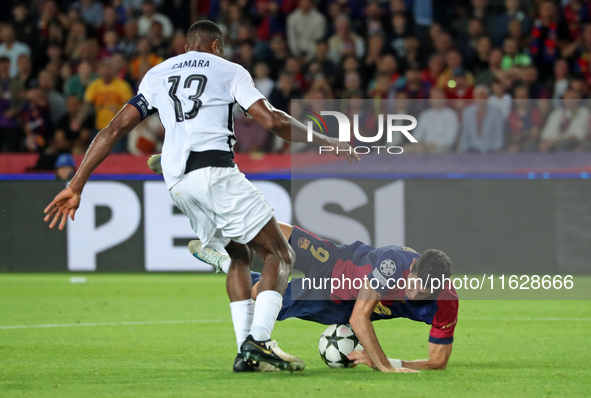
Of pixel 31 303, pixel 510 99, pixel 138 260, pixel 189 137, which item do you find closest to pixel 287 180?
pixel 138 260

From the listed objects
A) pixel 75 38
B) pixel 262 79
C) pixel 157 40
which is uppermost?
pixel 75 38

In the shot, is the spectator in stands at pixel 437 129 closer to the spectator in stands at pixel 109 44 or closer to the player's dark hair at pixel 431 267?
the spectator in stands at pixel 109 44

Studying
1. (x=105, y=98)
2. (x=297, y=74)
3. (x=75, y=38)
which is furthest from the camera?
(x=75, y=38)

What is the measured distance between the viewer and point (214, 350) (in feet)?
21.6

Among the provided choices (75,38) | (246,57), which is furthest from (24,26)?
(246,57)

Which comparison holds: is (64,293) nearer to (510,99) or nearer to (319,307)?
(319,307)

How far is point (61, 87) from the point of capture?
15.1 m

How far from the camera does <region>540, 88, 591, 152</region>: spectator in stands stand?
472 inches

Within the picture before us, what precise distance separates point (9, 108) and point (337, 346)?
32.9 feet

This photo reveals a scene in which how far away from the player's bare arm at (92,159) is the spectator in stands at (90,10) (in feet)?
38.4

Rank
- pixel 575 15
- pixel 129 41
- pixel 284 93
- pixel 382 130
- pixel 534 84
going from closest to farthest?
pixel 382 130 < pixel 534 84 < pixel 284 93 < pixel 575 15 < pixel 129 41

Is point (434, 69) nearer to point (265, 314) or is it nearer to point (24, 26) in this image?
point (24, 26)

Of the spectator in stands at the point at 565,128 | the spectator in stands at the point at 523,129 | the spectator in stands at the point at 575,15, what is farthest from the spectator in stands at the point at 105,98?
the spectator in stands at the point at 575,15

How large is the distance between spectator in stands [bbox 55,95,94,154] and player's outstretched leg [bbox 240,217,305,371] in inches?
348
